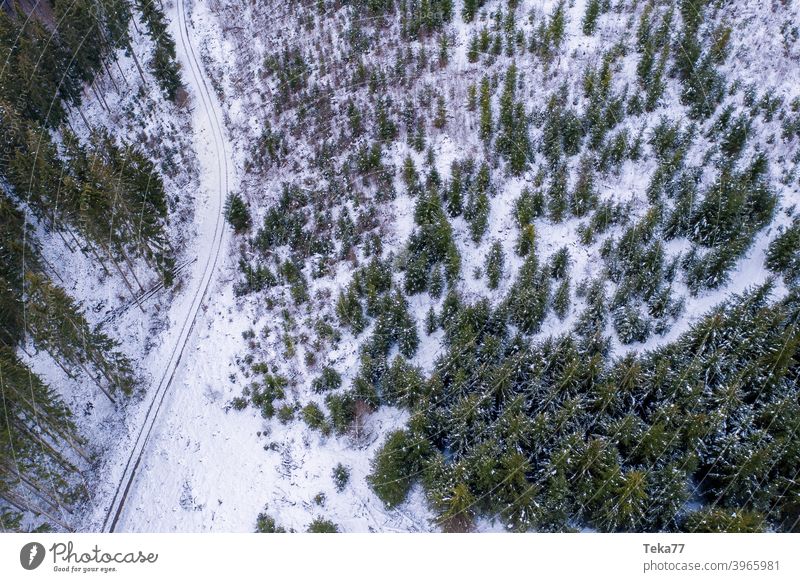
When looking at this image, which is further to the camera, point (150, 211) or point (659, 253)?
→ point (150, 211)

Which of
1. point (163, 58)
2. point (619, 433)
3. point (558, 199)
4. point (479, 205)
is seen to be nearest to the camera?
point (619, 433)

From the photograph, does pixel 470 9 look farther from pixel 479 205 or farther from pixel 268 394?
pixel 268 394

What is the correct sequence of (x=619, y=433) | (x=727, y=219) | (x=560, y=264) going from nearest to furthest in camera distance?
(x=619, y=433) < (x=727, y=219) < (x=560, y=264)

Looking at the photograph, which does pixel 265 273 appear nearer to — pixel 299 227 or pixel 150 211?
pixel 299 227

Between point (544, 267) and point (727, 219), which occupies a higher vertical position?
point (727, 219)

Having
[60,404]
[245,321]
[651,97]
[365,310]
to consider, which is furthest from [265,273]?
[651,97]

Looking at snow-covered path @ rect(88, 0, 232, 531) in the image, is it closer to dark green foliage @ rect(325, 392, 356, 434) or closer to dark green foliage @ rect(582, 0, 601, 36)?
dark green foliage @ rect(325, 392, 356, 434)

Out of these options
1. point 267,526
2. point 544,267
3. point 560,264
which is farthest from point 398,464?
point 560,264
